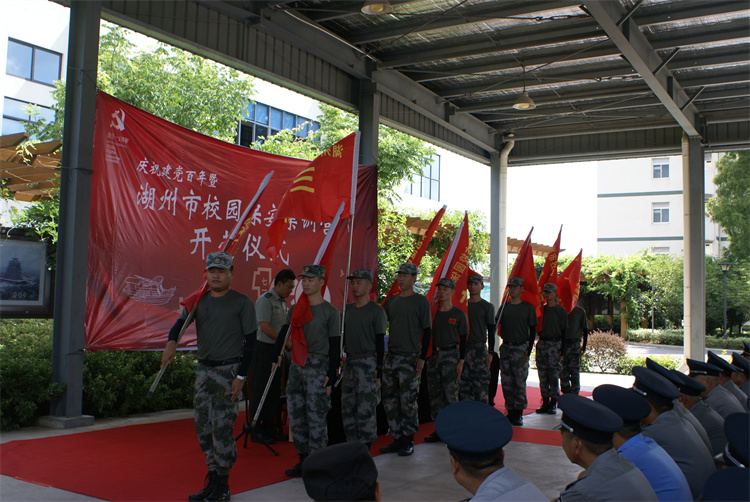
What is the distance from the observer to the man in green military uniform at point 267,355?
262 inches

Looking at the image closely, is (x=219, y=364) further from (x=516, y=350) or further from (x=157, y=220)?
(x=516, y=350)

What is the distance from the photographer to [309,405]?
17.8 feet

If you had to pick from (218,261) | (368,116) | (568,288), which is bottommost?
(568,288)

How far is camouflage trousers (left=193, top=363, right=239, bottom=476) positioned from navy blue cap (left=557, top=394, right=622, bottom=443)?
260 centimetres

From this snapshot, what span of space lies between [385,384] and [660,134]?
11326mm

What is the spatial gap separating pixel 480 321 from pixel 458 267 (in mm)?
757

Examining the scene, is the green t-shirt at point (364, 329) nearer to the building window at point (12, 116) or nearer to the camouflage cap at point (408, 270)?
the camouflage cap at point (408, 270)

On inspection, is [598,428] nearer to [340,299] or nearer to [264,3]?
[340,299]

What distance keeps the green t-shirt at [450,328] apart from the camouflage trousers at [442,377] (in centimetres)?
12

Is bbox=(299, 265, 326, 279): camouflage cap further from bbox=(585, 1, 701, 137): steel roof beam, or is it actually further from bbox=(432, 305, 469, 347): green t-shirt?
bbox=(585, 1, 701, 137): steel roof beam

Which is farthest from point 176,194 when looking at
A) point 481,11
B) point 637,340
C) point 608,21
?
point 637,340

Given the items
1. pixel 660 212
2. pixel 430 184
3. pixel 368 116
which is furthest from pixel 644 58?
pixel 660 212

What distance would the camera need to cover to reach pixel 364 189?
9875mm

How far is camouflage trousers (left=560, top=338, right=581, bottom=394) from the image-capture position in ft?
33.4
